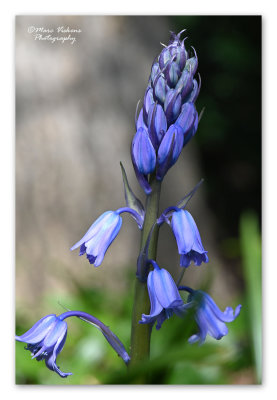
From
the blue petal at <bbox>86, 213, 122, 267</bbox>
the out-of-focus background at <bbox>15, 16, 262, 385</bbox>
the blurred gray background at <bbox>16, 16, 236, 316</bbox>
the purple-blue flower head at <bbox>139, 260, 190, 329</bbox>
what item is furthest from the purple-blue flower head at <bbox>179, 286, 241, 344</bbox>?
the blurred gray background at <bbox>16, 16, 236, 316</bbox>

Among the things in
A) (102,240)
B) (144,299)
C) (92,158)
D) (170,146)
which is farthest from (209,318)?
(92,158)

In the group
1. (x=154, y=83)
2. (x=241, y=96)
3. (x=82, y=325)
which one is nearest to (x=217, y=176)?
(x=241, y=96)

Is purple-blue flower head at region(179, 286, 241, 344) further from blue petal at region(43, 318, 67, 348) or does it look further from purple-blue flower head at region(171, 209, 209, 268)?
blue petal at region(43, 318, 67, 348)

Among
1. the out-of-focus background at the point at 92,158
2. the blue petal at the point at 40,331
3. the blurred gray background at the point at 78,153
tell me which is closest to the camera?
Answer: the blue petal at the point at 40,331

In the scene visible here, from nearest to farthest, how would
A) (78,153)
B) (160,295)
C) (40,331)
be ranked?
1. (160,295)
2. (40,331)
3. (78,153)

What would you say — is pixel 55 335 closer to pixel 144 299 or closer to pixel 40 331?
pixel 40 331

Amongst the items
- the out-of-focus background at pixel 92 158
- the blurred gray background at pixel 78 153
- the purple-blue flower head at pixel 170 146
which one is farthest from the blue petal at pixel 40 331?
the blurred gray background at pixel 78 153

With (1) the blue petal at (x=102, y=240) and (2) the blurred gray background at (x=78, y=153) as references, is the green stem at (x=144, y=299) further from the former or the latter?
(2) the blurred gray background at (x=78, y=153)
